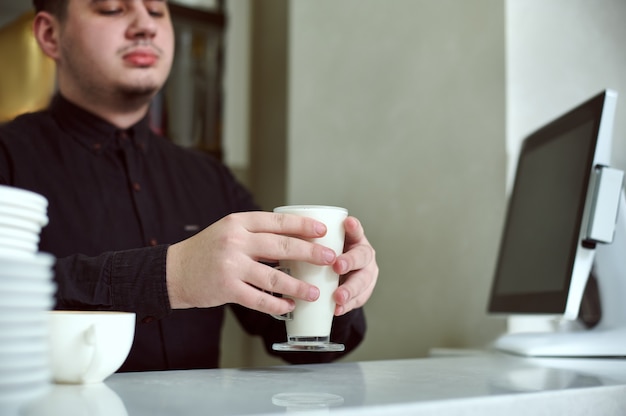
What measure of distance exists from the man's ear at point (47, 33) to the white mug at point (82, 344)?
1087 mm

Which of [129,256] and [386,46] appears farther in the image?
[386,46]

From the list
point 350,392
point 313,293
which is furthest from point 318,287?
point 350,392

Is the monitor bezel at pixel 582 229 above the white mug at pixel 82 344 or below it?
above

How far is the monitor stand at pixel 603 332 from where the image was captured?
45.2 inches

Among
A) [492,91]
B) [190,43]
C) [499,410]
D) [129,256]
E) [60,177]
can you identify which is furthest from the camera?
[190,43]

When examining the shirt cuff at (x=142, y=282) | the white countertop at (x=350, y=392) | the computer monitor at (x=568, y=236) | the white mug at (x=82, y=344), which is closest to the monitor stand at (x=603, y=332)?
the computer monitor at (x=568, y=236)

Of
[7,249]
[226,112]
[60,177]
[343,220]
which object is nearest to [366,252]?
[343,220]

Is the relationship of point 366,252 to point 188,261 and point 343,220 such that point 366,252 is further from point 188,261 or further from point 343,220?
point 188,261

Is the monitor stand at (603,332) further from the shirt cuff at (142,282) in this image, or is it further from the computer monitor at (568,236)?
the shirt cuff at (142,282)

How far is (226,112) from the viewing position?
2.52 m

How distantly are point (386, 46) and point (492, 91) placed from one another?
0.41 meters

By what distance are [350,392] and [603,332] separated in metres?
0.73

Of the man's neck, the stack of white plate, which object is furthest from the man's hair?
the stack of white plate

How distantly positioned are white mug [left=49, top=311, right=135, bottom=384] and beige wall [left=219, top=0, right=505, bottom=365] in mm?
1124
